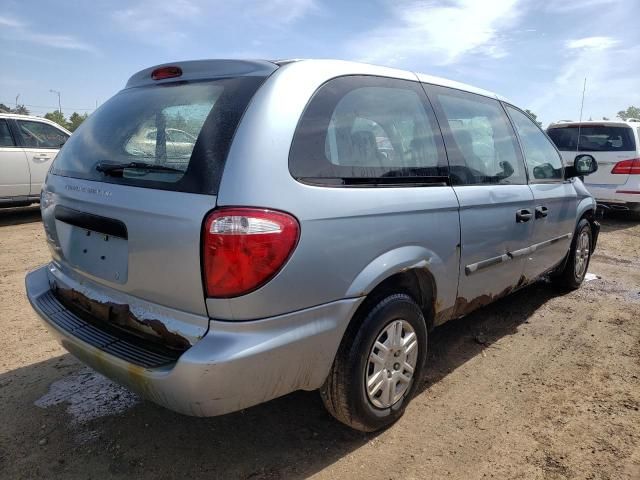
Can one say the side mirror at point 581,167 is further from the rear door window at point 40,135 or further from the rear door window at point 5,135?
the rear door window at point 5,135

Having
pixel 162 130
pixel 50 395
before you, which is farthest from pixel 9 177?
pixel 162 130

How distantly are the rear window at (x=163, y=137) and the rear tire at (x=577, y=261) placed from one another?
386 cm

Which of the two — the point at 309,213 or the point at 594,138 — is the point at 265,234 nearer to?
the point at 309,213

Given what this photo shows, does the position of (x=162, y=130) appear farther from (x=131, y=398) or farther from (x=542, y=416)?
(x=542, y=416)

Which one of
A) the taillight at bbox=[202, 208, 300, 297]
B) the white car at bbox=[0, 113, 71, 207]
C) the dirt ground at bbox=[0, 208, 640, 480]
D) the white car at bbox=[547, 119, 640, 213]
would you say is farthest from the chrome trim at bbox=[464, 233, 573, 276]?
the white car at bbox=[0, 113, 71, 207]

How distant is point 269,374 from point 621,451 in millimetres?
1871

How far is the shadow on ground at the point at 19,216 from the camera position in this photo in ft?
27.3

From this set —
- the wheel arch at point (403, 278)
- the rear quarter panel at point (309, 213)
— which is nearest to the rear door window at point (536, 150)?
the wheel arch at point (403, 278)

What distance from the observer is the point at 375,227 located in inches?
88.8

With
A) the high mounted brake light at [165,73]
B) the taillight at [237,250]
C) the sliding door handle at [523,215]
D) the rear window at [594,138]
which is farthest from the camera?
the rear window at [594,138]

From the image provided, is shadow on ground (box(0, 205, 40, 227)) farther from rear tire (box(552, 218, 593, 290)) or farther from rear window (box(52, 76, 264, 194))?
rear tire (box(552, 218, 593, 290))

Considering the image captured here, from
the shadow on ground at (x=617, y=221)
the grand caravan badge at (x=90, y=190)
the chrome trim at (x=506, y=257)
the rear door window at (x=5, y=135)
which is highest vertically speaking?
the rear door window at (x=5, y=135)

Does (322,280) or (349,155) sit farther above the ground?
(349,155)

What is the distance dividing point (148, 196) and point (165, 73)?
85 cm
